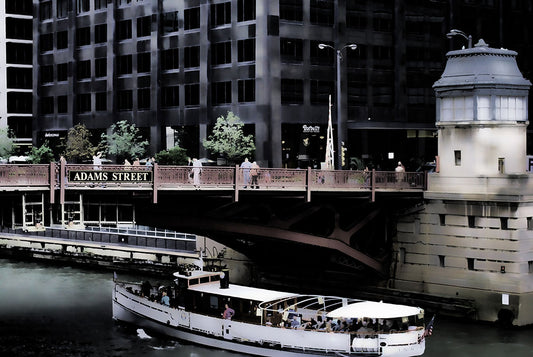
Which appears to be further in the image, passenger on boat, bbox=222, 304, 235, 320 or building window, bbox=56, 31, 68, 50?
building window, bbox=56, 31, 68, 50

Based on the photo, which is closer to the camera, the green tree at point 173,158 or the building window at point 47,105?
the green tree at point 173,158

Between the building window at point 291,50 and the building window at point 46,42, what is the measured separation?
3679 cm

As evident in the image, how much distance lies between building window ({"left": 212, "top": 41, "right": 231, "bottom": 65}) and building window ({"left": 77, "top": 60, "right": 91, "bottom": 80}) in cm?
2122

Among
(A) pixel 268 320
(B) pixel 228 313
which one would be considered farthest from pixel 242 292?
(A) pixel 268 320

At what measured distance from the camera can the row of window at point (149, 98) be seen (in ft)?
322

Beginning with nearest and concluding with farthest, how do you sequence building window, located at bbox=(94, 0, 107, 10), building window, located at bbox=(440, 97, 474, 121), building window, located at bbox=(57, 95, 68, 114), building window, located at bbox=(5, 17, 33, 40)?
building window, located at bbox=(440, 97, 474, 121) < building window, located at bbox=(94, 0, 107, 10) < building window, located at bbox=(57, 95, 68, 114) < building window, located at bbox=(5, 17, 33, 40)

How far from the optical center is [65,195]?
54.0 metres

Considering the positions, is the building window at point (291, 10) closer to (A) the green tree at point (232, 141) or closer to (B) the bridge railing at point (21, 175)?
(A) the green tree at point (232, 141)

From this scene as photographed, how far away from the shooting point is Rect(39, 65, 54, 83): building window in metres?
122

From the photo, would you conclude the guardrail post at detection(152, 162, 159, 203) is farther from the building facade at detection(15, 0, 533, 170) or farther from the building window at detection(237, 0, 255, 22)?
the building window at detection(237, 0, 255, 22)

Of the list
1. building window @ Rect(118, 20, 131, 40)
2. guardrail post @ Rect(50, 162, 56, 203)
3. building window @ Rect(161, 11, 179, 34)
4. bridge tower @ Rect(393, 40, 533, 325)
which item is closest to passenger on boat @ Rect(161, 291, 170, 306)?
guardrail post @ Rect(50, 162, 56, 203)

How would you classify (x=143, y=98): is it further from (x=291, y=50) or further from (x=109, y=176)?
(x=109, y=176)

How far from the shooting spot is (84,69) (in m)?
117

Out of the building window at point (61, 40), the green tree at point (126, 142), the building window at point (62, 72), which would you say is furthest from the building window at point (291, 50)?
the building window at point (61, 40)
